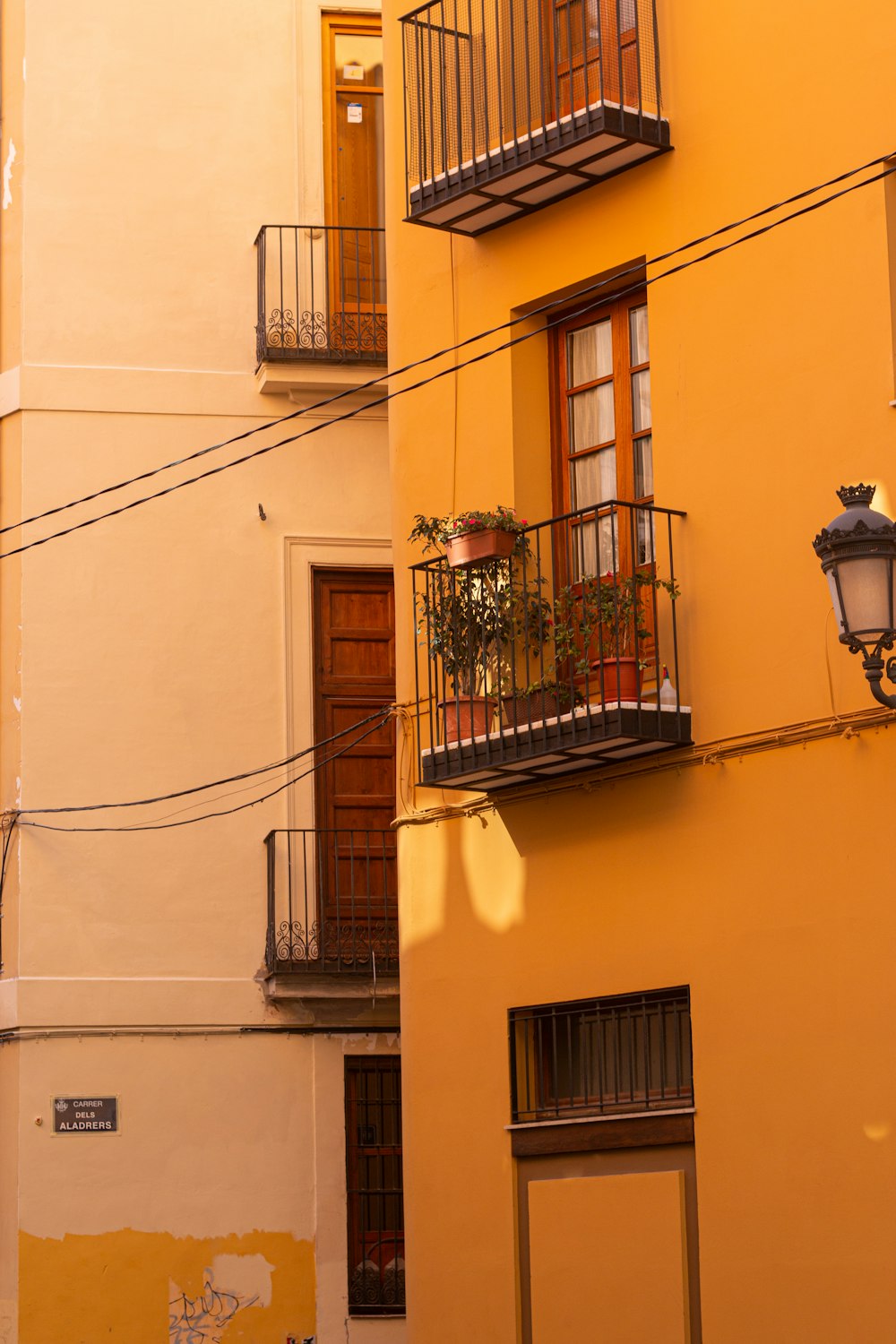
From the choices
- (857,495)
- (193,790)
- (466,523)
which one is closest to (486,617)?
(466,523)

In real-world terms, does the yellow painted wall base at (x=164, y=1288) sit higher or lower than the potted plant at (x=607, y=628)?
lower

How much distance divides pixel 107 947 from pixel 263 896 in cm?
122

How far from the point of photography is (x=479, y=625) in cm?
1302

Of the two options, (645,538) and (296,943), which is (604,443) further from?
(296,943)

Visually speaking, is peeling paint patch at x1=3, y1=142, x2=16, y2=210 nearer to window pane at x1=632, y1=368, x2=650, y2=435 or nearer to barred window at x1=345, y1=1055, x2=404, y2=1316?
window pane at x1=632, y1=368, x2=650, y2=435

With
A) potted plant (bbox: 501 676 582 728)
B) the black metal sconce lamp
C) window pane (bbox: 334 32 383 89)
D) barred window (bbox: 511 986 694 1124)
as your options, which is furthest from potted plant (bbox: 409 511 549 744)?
window pane (bbox: 334 32 383 89)

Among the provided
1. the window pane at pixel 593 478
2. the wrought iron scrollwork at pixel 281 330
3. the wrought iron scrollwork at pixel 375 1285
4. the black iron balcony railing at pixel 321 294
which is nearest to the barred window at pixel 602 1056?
the window pane at pixel 593 478

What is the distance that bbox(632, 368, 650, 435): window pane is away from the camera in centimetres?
1312

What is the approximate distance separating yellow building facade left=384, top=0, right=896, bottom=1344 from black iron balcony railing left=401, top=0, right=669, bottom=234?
0.03 metres

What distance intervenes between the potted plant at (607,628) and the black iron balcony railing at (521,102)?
2336 mm

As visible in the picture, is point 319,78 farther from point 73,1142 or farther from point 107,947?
point 73,1142

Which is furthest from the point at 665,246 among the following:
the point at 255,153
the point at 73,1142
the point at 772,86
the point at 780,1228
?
the point at 73,1142

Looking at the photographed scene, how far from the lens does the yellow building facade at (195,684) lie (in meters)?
16.7

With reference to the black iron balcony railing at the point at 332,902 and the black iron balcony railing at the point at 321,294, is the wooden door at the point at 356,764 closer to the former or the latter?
the black iron balcony railing at the point at 332,902
